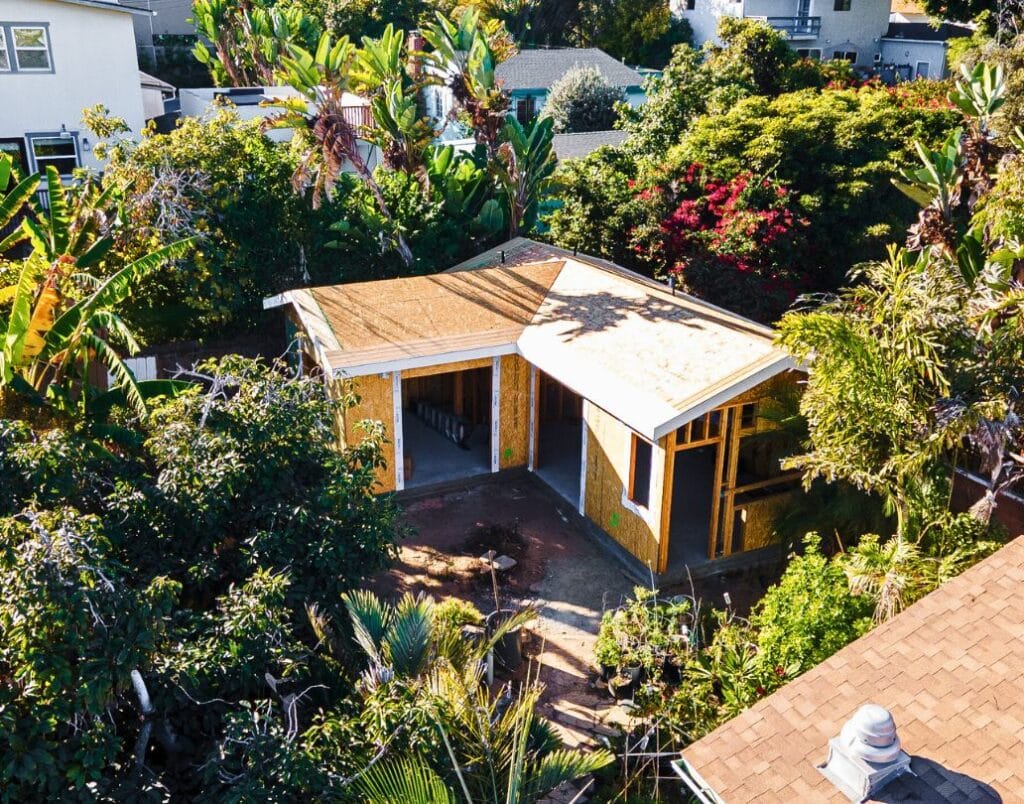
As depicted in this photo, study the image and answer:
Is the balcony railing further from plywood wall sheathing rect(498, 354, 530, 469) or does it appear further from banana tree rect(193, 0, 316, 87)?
plywood wall sheathing rect(498, 354, 530, 469)

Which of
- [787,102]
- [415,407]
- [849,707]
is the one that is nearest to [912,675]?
[849,707]

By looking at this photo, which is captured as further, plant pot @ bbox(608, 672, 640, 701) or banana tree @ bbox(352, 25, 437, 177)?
banana tree @ bbox(352, 25, 437, 177)

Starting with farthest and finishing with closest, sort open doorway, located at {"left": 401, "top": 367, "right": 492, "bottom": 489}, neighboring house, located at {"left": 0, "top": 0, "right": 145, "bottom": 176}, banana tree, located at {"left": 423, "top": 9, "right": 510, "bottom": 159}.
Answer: neighboring house, located at {"left": 0, "top": 0, "right": 145, "bottom": 176}, banana tree, located at {"left": 423, "top": 9, "right": 510, "bottom": 159}, open doorway, located at {"left": 401, "top": 367, "right": 492, "bottom": 489}

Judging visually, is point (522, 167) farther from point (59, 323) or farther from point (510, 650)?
point (510, 650)

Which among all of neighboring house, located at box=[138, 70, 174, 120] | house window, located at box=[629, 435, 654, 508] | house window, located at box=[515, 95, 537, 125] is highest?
neighboring house, located at box=[138, 70, 174, 120]

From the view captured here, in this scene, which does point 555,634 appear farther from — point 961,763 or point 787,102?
point 787,102

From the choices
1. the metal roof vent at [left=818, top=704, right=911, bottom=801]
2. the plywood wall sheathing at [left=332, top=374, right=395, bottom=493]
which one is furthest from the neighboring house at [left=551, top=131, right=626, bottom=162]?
the metal roof vent at [left=818, top=704, right=911, bottom=801]
